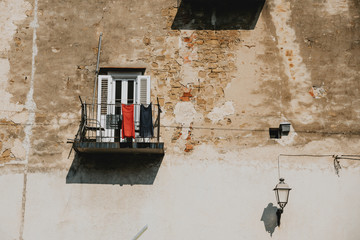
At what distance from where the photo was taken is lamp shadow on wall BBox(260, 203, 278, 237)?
9961 mm

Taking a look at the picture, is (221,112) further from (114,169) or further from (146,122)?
(114,169)

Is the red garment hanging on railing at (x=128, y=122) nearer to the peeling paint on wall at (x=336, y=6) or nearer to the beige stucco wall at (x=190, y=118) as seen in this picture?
the beige stucco wall at (x=190, y=118)

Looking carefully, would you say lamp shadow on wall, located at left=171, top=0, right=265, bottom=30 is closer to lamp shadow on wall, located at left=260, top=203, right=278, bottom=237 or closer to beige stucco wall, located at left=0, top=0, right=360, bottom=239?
beige stucco wall, located at left=0, top=0, right=360, bottom=239

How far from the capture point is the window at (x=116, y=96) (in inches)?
405

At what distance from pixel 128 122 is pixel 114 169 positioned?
135 centimetres

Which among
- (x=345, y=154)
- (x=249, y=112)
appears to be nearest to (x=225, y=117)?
(x=249, y=112)

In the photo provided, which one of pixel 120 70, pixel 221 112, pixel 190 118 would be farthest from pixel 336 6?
pixel 120 70

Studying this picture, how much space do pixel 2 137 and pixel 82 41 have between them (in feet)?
10.00

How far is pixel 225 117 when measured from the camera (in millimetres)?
10617

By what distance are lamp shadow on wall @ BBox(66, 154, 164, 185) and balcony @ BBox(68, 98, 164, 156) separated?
→ 0.47 ft

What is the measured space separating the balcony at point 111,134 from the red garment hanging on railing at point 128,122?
0.07 meters

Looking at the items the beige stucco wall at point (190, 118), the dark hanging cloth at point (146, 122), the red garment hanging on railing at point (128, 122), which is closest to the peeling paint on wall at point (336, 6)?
the beige stucco wall at point (190, 118)

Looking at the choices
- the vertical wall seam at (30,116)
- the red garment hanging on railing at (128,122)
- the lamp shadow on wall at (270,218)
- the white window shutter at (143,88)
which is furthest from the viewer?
the white window shutter at (143,88)

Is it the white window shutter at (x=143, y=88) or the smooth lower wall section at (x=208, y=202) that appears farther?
the white window shutter at (x=143, y=88)
